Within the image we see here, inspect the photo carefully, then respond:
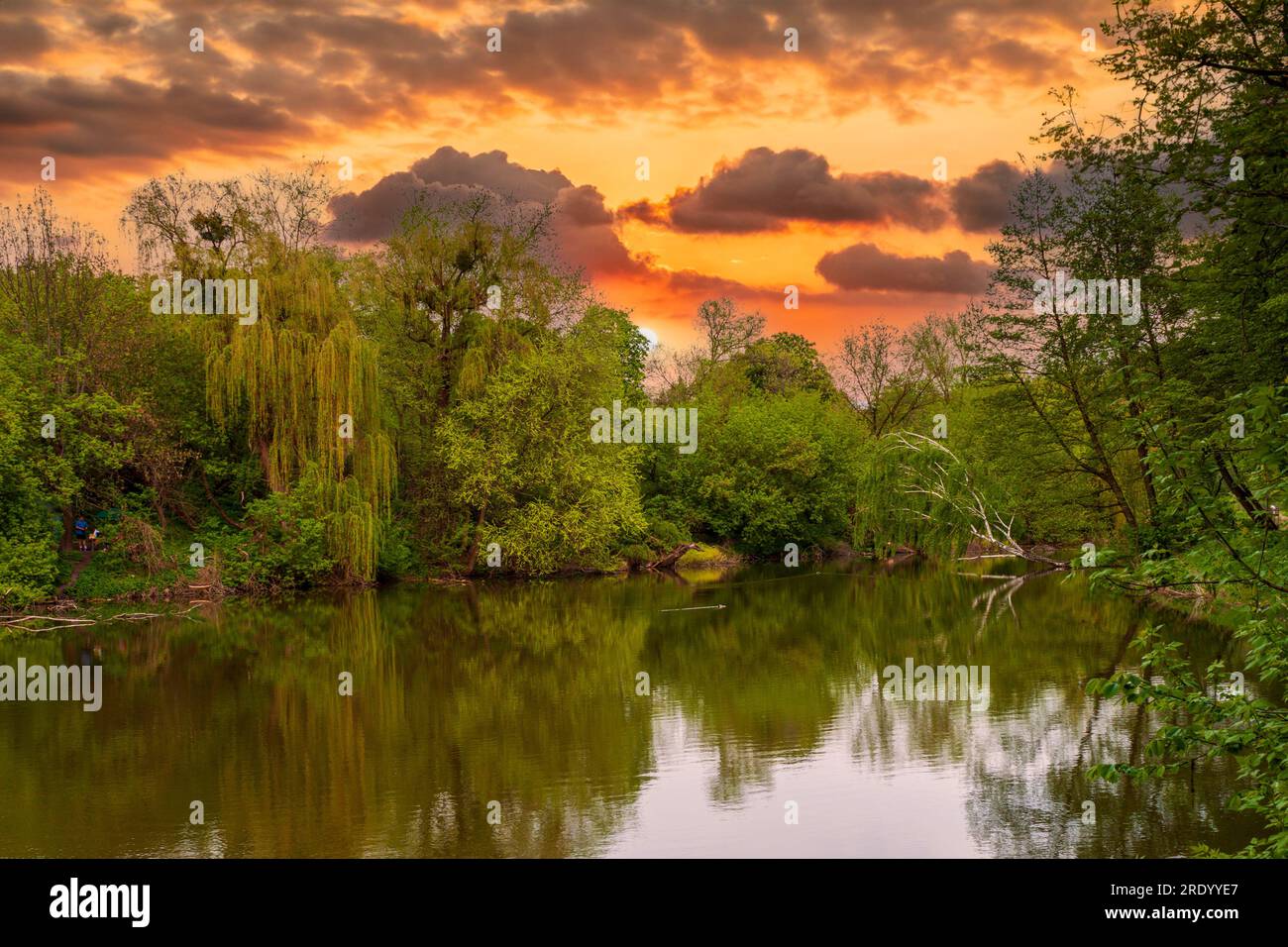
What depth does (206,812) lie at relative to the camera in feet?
34.8

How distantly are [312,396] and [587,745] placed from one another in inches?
821

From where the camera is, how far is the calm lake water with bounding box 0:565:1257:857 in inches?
389

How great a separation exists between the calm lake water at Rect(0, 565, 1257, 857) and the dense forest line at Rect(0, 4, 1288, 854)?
3048mm

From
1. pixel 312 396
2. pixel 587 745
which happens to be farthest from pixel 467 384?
pixel 587 745

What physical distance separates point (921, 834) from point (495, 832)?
385cm

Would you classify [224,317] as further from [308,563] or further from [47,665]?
[47,665]

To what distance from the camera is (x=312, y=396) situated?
31.6m

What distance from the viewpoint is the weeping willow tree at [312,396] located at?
3114cm

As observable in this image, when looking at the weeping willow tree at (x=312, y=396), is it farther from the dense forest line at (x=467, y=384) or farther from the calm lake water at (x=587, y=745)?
the calm lake water at (x=587, y=745)

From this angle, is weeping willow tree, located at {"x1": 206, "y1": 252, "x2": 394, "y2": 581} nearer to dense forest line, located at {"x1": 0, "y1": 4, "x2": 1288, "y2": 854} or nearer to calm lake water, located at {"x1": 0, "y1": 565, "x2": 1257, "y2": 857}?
dense forest line, located at {"x1": 0, "y1": 4, "x2": 1288, "y2": 854}

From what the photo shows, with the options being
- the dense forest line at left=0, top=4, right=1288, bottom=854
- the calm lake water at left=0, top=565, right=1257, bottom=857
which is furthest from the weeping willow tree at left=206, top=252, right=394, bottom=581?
the calm lake water at left=0, top=565, right=1257, bottom=857

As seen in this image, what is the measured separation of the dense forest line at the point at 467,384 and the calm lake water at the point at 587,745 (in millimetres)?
3048

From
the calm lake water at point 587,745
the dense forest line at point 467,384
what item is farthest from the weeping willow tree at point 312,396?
the calm lake water at point 587,745
